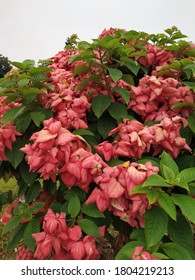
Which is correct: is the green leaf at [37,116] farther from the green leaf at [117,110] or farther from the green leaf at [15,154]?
the green leaf at [117,110]

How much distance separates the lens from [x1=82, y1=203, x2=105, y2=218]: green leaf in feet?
4.19

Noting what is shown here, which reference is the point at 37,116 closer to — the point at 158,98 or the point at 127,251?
the point at 158,98

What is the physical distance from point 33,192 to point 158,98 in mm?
731

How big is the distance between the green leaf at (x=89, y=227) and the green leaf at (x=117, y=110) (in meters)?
0.51

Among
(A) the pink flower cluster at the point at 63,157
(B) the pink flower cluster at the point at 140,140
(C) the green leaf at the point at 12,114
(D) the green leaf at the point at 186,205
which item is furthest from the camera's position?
(C) the green leaf at the point at 12,114

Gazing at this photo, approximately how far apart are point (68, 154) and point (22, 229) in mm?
498

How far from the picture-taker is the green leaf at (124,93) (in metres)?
1.57

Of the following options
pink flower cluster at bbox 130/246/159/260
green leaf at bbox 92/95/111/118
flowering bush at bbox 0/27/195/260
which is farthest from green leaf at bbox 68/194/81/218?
green leaf at bbox 92/95/111/118

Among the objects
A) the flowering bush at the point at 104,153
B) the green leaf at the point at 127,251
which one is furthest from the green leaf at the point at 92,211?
the green leaf at the point at 127,251

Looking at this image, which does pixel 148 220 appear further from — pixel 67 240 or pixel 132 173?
pixel 67 240

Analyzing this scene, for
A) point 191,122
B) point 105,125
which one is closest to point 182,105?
point 191,122

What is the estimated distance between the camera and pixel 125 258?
1126 mm

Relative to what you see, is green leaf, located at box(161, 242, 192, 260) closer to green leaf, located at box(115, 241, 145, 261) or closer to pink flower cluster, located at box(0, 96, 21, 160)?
green leaf, located at box(115, 241, 145, 261)

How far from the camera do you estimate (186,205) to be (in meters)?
1.09
